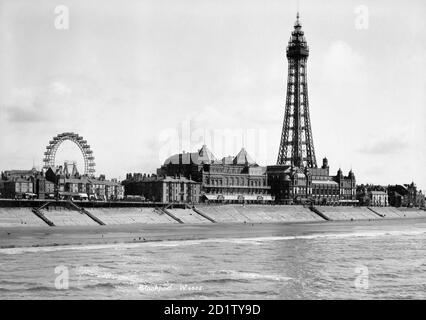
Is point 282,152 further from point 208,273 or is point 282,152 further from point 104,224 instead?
point 208,273

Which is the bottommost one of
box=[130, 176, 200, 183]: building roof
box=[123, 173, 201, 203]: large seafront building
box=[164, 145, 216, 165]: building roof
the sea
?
the sea

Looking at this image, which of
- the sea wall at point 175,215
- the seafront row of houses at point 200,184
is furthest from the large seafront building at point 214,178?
the sea wall at point 175,215

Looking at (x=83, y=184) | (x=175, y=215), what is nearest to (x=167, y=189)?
(x=83, y=184)

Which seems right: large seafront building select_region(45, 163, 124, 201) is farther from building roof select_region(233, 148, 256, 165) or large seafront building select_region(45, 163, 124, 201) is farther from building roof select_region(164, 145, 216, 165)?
building roof select_region(233, 148, 256, 165)

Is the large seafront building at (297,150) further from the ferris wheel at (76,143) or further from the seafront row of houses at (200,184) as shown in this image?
the ferris wheel at (76,143)

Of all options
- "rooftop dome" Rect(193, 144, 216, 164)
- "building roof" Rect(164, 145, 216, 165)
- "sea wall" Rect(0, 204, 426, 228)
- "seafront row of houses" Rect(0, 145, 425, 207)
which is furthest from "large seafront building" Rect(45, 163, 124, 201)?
"sea wall" Rect(0, 204, 426, 228)

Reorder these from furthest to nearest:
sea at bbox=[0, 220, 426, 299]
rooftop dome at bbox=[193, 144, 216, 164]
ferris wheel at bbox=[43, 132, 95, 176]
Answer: rooftop dome at bbox=[193, 144, 216, 164], ferris wheel at bbox=[43, 132, 95, 176], sea at bbox=[0, 220, 426, 299]
